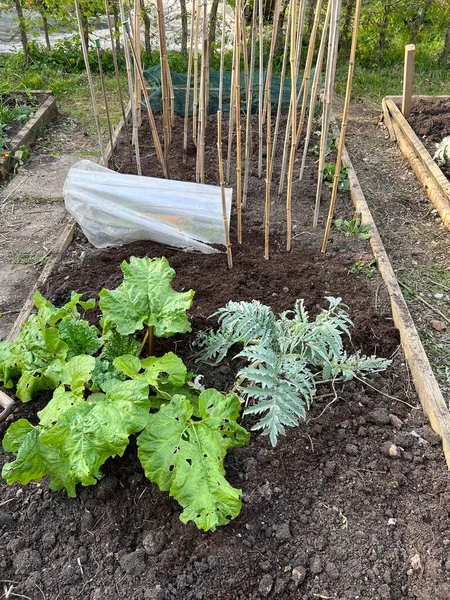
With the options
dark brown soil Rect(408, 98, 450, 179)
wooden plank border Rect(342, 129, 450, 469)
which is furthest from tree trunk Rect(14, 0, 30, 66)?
wooden plank border Rect(342, 129, 450, 469)

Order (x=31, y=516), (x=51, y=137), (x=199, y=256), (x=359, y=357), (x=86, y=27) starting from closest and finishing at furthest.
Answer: (x=31, y=516)
(x=359, y=357)
(x=199, y=256)
(x=51, y=137)
(x=86, y=27)

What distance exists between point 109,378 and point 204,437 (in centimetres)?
48

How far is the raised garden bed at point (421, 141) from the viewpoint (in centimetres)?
389

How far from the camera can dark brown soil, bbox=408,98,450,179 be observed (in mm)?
4605

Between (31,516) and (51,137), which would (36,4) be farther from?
(31,516)

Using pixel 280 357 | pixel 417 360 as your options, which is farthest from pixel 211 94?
pixel 280 357

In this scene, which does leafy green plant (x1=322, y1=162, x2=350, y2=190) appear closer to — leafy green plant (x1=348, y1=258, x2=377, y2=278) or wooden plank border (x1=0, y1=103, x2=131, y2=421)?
leafy green plant (x1=348, y1=258, x2=377, y2=278)

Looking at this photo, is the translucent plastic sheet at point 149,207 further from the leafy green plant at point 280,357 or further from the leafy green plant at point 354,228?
the leafy green plant at point 280,357

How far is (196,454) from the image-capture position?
183 cm

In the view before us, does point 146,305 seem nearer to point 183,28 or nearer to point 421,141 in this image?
point 421,141

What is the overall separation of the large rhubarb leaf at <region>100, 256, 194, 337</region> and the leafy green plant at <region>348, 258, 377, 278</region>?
119 cm

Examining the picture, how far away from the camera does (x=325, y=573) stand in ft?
5.82

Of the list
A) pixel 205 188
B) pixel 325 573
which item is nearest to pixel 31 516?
pixel 325 573

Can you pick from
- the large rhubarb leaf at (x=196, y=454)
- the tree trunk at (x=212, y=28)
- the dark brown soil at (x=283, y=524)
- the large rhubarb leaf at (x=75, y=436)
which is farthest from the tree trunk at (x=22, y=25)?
the large rhubarb leaf at (x=196, y=454)
